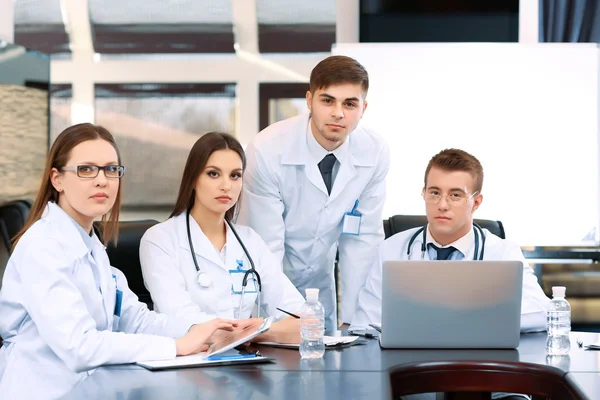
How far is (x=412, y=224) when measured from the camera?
3.08 meters

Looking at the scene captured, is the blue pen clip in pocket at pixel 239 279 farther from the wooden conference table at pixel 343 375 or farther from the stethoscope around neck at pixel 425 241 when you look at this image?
the stethoscope around neck at pixel 425 241

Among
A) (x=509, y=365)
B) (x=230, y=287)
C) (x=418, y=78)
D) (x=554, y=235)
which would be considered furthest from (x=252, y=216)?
(x=554, y=235)

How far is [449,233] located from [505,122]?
212 cm

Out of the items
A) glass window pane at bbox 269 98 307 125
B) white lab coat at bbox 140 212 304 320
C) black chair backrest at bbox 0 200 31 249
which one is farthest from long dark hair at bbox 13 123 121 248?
glass window pane at bbox 269 98 307 125

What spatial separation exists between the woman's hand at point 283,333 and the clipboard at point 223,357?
0.14 meters

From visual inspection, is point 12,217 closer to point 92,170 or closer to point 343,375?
point 92,170

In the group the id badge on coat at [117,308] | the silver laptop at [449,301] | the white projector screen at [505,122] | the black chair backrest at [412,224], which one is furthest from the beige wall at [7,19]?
the silver laptop at [449,301]

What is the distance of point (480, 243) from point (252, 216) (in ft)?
2.90

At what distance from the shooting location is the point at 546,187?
447 cm

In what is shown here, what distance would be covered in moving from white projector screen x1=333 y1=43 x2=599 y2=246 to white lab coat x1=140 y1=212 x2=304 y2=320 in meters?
2.02

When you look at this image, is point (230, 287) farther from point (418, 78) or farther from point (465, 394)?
point (418, 78)

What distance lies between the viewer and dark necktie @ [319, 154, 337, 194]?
3.08 m

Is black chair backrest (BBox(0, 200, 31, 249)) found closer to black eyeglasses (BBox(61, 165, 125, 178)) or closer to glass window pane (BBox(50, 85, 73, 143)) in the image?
glass window pane (BBox(50, 85, 73, 143))

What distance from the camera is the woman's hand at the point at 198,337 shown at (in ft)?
6.38
